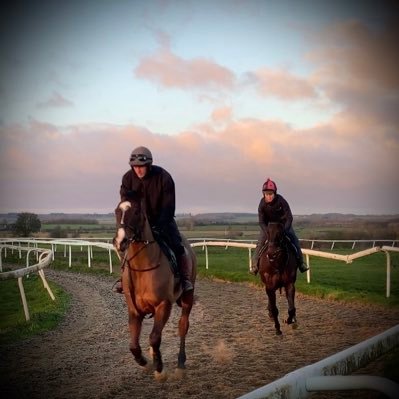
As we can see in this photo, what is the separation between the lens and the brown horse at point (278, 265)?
32.1 ft

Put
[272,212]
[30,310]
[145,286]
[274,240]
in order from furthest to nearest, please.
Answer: [30,310] → [272,212] → [274,240] → [145,286]

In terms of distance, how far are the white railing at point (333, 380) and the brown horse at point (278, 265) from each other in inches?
261

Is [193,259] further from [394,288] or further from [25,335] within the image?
[394,288]

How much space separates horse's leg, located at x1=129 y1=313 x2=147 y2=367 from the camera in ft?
20.3

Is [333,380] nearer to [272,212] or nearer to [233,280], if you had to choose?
[272,212]

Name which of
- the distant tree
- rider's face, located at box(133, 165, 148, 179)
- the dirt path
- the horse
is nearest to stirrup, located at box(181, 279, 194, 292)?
the horse

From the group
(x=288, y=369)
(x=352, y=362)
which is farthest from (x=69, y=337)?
(x=352, y=362)

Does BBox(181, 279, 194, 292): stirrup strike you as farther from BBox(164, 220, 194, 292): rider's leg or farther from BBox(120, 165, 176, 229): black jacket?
BBox(120, 165, 176, 229): black jacket

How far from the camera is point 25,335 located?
30.8 feet

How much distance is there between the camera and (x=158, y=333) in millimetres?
6250

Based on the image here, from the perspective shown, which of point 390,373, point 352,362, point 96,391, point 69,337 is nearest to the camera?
point 352,362

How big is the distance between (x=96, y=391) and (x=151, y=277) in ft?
5.05

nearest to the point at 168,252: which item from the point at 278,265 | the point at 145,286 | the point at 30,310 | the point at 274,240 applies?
the point at 145,286

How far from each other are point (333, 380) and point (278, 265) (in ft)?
25.6
